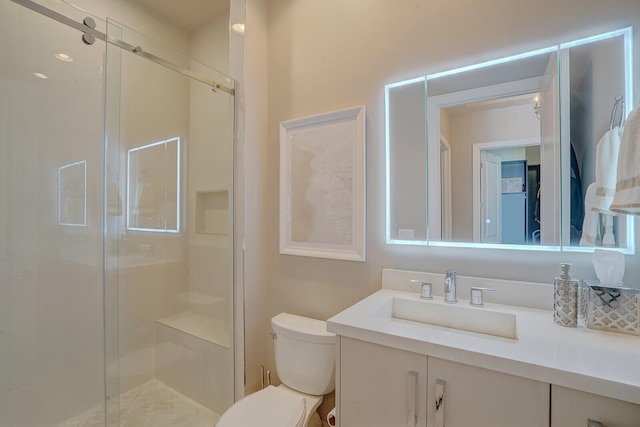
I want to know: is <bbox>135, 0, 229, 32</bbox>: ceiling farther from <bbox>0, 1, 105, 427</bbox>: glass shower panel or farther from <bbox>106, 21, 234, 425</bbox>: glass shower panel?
<bbox>0, 1, 105, 427</bbox>: glass shower panel

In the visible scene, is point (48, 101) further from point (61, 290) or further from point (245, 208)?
point (245, 208)

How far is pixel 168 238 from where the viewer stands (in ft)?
6.44

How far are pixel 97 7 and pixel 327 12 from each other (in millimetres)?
1422

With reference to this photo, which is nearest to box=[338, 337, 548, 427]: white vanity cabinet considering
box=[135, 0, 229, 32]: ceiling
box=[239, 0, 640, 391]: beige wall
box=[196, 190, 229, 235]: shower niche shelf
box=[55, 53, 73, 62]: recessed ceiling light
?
box=[239, 0, 640, 391]: beige wall

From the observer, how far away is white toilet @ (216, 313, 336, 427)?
4.19 feet

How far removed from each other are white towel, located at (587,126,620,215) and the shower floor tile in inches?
86.9

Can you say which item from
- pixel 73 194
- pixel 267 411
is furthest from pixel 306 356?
pixel 73 194

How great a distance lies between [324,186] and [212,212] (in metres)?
0.82

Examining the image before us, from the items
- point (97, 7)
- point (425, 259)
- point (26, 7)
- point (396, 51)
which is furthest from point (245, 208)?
point (97, 7)

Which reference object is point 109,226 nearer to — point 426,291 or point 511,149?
point 426,291

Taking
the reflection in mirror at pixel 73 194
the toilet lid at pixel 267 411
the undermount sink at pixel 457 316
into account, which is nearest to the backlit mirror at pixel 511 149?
the undermount sink at pixel 457 316

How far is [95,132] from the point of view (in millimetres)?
1714

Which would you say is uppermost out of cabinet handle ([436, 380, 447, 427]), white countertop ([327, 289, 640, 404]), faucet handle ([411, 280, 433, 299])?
faucet handle ([411, 280, 433, 299])

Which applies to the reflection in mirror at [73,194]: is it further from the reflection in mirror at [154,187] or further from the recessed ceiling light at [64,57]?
the recessed ceiling light at [64,57]
